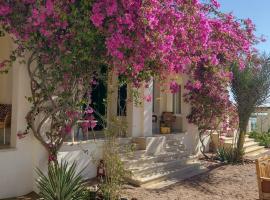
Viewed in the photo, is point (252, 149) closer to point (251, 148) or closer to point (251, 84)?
point (251, 148)

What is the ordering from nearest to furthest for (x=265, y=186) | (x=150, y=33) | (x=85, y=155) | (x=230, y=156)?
(x=265, y=186) < (x=150, y=33) < (x=85, y=155) < (x=230, y=156)

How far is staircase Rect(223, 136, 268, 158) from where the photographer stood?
16.0 metres

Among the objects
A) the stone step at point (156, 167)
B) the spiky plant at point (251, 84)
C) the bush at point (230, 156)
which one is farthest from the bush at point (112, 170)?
the spiky plant at point (251, 84)

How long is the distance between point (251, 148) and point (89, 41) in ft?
40.0

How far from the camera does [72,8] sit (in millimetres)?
6801

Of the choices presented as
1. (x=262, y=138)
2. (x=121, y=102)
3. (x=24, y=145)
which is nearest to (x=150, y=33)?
(x=24, y=145)

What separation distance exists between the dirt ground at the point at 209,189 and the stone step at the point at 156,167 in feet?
2.62

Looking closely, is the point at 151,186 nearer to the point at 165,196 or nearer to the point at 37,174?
the point at 165,196

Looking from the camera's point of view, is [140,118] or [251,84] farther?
Answer: [251,84]

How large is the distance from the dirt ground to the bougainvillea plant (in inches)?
94.2

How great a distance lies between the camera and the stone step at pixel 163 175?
9898mm

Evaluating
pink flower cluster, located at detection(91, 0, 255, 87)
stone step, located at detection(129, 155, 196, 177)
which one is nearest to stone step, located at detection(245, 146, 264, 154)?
stone step, located at detection(129, 155, 196, 177)

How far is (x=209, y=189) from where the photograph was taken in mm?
9930

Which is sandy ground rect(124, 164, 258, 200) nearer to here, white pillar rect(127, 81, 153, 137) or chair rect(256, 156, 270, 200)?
white pillar rect(127, 81, 153, 137)
